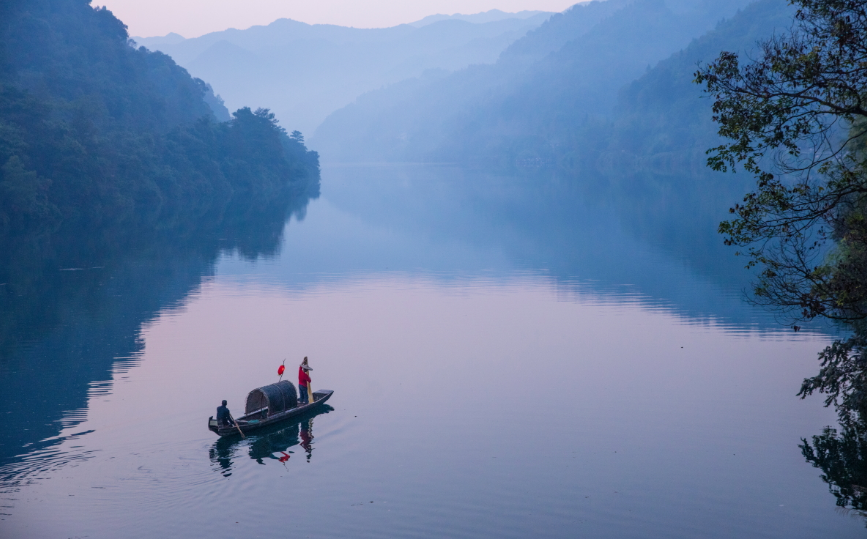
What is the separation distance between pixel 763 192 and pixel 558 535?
30.9ft

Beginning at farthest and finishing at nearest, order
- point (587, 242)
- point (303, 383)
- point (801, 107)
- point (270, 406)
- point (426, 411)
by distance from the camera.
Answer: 1. point (587, 242)
2. point (303, 383)
3. point (426, 411)
4. point (270, 406)
5. point (801, 107)

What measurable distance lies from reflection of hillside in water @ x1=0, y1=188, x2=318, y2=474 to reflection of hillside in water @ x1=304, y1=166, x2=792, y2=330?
39.8ft

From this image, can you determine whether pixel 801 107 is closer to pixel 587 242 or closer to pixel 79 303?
pixel 79 303

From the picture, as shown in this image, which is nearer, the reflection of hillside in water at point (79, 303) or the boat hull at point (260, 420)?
the boat hull at point (260, 420)

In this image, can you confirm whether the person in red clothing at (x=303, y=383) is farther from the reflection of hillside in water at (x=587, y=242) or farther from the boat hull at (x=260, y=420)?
the reflection of hillside in water at (x=587, y=242)

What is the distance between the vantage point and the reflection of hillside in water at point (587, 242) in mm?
53469

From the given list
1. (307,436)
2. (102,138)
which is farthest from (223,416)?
(102,138)

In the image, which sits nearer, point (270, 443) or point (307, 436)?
point (270, 443)

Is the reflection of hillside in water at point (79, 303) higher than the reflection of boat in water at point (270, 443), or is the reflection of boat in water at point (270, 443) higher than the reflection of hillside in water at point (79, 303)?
the reflection of hillside in water at point (79, 303)

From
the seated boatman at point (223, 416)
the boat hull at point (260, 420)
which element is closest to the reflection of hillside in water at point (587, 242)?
the boat hull at point (260, 420)

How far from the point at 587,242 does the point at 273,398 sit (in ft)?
187

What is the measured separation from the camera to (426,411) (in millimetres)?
29781

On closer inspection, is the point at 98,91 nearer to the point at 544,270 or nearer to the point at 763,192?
the point at 544,270

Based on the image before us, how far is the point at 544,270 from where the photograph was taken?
63625mm
